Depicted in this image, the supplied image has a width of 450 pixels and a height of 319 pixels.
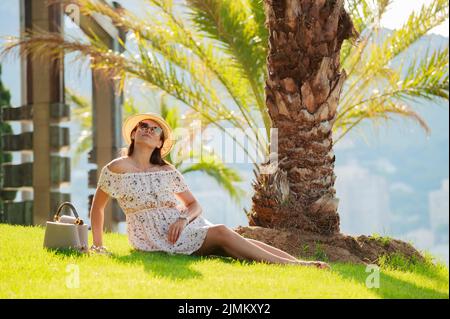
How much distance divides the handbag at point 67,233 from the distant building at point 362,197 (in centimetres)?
5388

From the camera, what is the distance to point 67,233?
5.14 metres

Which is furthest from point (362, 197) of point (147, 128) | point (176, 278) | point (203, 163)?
point (176, 278)

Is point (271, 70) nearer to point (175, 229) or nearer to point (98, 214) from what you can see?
point (175, 229)

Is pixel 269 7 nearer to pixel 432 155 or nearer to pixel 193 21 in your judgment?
pixel 193 21

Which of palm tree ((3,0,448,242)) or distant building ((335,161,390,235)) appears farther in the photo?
distant building ((335,161,390,235))

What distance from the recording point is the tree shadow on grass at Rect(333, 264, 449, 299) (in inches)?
174

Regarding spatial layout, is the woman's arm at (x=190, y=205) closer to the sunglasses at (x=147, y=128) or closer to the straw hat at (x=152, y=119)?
the straw hat at (x=152, y=119)

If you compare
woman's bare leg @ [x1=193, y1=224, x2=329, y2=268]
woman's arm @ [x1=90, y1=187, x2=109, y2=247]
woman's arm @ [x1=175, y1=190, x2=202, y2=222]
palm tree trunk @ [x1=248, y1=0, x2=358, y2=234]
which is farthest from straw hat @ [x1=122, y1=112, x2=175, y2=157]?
palm tree trunk @ [x1=248, y1=0, x2=358, y2=234]

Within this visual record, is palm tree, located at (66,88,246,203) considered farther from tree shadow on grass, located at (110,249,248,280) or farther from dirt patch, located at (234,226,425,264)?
tree shadow on grass, located at (110,249,248,280)

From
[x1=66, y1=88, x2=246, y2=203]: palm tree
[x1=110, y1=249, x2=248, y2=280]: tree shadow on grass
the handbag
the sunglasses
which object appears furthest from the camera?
[x1=66, y1=88, x2=246, y2=203]: palm tree

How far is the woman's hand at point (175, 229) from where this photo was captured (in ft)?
17.6

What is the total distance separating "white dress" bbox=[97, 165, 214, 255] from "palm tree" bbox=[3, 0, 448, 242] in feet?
5.70
